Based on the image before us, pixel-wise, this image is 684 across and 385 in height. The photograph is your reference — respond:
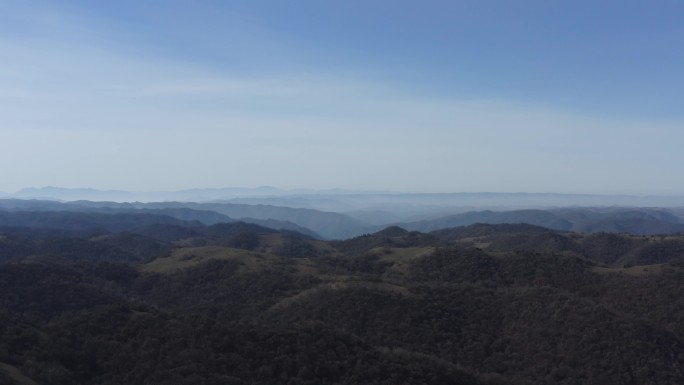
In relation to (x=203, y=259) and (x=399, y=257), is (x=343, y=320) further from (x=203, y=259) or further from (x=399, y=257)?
(x=399, y=257)

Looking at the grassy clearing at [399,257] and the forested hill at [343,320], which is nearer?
the forested hill at [343,320]

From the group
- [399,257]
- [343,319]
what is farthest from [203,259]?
[343,319]

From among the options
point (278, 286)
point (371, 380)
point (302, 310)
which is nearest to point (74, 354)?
point (371, 380)

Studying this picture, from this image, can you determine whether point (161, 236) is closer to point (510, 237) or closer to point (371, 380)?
point (510, 237)

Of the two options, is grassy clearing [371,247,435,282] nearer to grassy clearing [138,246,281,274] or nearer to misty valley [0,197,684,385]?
misty valley [0,197,684,385]

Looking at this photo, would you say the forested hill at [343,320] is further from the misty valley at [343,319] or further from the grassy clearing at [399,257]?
the grassy clearing at [399,257]

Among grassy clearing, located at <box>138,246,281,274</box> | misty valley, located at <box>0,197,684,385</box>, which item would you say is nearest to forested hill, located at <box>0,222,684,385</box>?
misty valley, located at <box>0,197,684,385</box>

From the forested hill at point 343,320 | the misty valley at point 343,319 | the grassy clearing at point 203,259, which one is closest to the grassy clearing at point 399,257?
the forested hill at point 343,320
